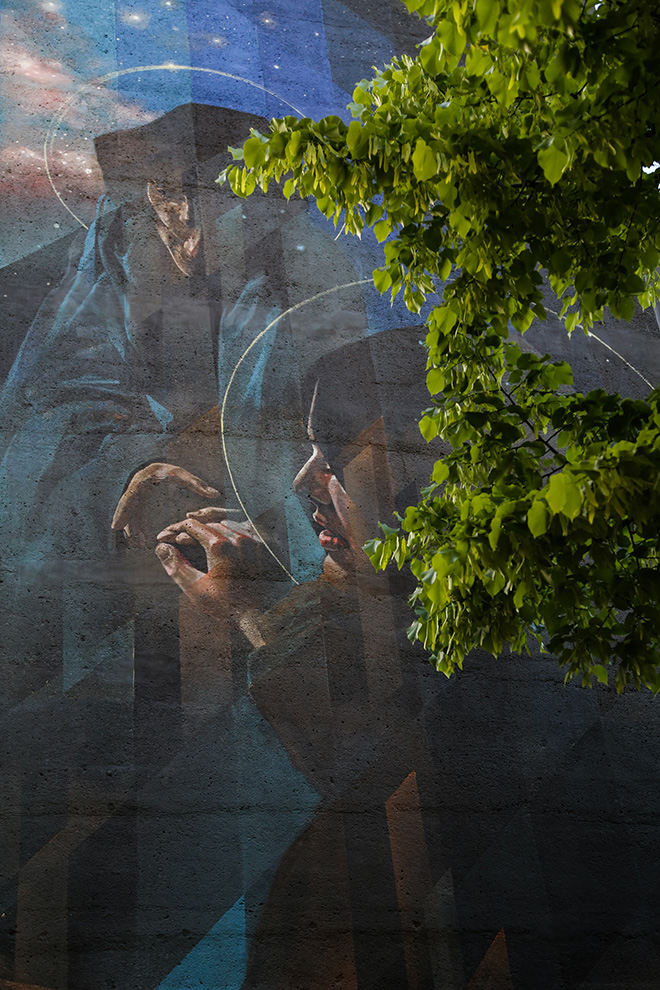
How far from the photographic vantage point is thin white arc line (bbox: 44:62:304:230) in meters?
8.33

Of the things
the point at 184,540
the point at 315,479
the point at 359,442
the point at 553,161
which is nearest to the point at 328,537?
the point at 315,479

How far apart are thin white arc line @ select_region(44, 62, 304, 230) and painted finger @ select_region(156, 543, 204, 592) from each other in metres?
2.83

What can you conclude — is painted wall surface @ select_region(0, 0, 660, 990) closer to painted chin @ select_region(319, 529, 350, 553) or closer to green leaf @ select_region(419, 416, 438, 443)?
painted chin @ select_region(319, 529, 350, 553)

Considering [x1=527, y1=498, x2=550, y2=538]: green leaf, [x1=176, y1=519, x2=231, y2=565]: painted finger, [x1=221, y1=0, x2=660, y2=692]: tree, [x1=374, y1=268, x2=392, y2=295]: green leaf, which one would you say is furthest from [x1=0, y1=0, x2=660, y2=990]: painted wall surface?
[x1=527, y1=498, x2=550, y2=538]: green leaf

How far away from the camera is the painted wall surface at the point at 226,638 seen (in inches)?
255

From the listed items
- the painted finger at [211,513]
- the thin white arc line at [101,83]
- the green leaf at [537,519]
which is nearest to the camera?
the green leaf at [537,519]

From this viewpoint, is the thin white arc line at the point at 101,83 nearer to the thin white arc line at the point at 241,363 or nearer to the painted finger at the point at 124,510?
→ the thin white arc line at the point at 241,363

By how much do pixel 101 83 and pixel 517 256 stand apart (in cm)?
560

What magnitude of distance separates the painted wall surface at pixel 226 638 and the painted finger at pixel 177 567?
0.06 ft

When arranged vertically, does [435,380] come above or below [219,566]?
above

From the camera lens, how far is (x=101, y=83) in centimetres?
876

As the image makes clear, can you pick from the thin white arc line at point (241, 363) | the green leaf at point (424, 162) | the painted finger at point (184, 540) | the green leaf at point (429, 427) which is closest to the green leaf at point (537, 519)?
the green leaf at point (429, 427)

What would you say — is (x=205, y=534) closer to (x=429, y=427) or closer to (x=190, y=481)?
(x=190, y=481)

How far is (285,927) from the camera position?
6.50 m
